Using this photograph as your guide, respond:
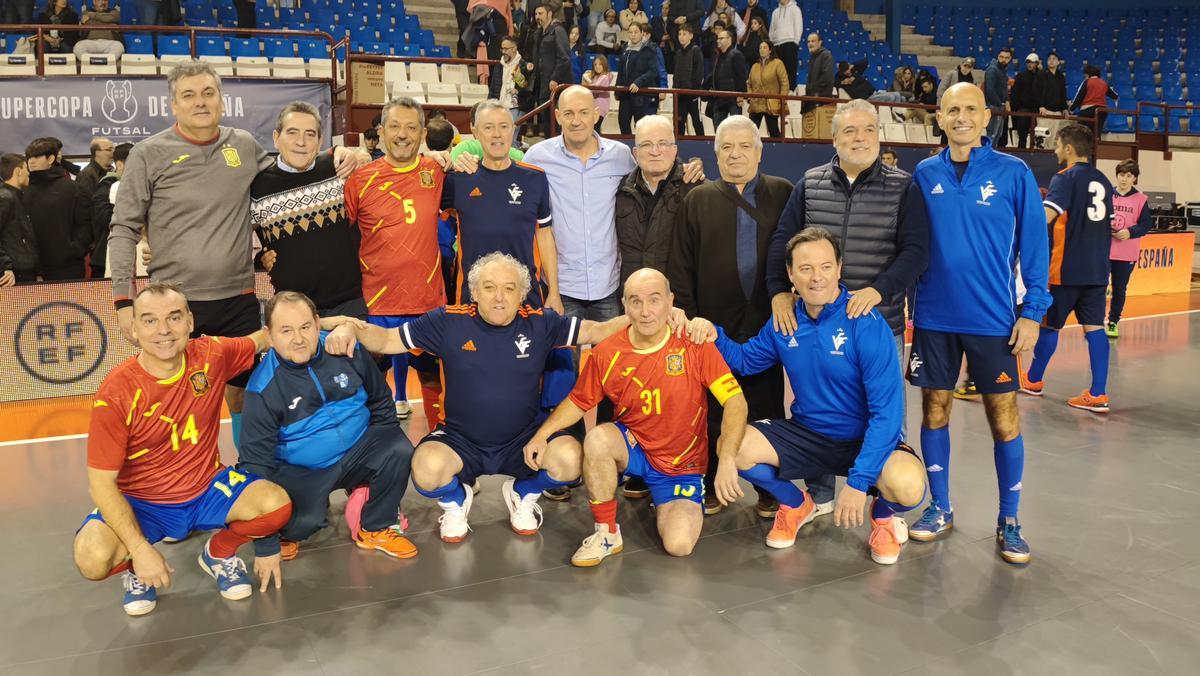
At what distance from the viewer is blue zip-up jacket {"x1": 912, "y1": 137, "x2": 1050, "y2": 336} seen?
387cm

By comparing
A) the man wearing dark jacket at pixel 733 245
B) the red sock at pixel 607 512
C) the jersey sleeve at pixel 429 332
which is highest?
the man wearing dark jacket at pixel 733 245

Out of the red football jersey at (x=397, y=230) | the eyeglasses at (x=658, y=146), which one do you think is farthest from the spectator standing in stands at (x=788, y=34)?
the red football jersey at (x=397, y=230)

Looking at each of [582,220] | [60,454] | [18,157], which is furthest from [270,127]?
[582,220]

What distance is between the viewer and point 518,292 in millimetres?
4055

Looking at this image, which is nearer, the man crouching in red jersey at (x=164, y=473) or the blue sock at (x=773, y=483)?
the man crouching in red jersey at (x=164, y=473)

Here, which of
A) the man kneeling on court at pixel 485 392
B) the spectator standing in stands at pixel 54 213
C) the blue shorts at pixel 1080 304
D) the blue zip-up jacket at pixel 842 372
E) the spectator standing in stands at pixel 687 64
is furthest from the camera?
the spectator standing in stands at pixel 687 64

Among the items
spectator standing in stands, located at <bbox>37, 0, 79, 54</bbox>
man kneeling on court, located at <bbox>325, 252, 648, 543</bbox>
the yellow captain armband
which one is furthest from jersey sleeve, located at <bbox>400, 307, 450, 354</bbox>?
spectator standing in stands, located at <bbox>37, 0, 79, 54</bbox>

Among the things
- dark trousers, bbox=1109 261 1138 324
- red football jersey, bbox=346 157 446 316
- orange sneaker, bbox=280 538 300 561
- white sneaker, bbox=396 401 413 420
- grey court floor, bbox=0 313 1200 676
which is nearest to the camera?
grey court floor, bbox=0 313 1200 676

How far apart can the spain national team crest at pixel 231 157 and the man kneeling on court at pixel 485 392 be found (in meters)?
0.97

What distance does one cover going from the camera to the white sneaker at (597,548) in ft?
12.7

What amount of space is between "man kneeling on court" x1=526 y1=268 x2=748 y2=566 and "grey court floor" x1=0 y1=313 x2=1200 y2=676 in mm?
188

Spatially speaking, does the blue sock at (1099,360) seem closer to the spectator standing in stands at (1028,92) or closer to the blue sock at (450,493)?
the blue sock at (450,493)

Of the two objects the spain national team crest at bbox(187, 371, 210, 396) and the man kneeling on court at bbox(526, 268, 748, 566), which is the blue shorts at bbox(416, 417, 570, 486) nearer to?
the man kneeling on court at bbox(526, 268, 748, 566)

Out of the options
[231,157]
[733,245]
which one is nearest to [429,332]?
[231,157]
